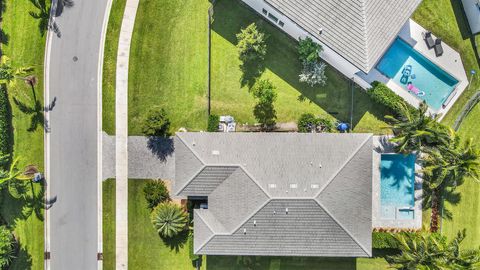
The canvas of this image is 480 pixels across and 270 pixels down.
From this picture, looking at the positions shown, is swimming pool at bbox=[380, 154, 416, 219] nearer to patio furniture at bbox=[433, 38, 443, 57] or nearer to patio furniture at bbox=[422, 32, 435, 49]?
patio furniture at bbox=[433, 38, 443, 57]

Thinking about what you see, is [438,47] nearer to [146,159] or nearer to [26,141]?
[146,159]

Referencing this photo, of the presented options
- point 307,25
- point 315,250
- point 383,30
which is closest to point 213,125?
point 307,25

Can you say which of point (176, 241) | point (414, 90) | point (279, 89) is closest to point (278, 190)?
point (279, 89)

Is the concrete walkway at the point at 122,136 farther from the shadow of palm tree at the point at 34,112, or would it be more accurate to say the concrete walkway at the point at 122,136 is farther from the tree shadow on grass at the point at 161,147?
the shadow of palm tree at the point at 34,112

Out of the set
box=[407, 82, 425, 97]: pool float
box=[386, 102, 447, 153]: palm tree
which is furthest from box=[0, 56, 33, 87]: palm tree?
box=[407, 82, 425, 97]: pool float

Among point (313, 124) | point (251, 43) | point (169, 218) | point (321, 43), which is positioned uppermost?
point (251, 43)

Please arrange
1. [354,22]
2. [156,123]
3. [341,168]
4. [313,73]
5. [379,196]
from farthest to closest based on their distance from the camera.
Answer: [379,196] → [313,73] → [156,123] → [341,168] → [354,22]
